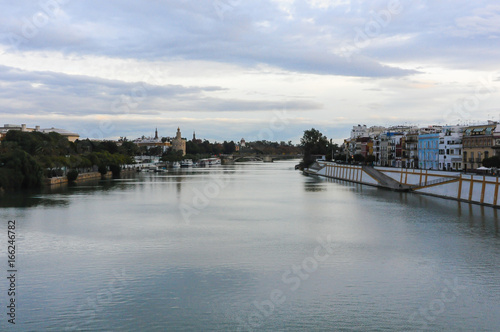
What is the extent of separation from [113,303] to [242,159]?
423ft

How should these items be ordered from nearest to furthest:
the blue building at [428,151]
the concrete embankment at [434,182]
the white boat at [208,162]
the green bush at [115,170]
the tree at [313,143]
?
1. the concrete embankment at [434,182]
2. the blue building at [428,151]
3. the green bush at [115,170]
4. the tree at [313,143]
5. the white boat at [208,162]

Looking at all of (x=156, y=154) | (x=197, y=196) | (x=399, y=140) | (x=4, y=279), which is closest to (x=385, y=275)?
(x=4, y=279)

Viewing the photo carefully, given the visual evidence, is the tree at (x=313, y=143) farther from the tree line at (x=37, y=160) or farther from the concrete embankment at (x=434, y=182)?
the concrete embankment at (x=434, y=182)

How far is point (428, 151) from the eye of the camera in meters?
45.6

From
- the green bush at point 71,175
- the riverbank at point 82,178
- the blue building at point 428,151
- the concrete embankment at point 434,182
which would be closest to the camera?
the concrete embankment at point 434,182

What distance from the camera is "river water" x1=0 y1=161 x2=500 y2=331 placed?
9969 mm

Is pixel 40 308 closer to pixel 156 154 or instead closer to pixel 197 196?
pixel 197 196

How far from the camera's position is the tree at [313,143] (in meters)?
91.8

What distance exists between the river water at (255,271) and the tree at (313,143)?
219ft

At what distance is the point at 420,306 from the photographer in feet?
35.0

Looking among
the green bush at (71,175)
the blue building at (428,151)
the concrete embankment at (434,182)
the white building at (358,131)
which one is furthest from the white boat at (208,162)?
the blue building at (428,151)

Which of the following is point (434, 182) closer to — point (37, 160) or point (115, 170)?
point (37, 160)

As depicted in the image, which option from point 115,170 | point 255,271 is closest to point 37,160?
point 115,170

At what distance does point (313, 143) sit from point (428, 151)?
48.7 metres
